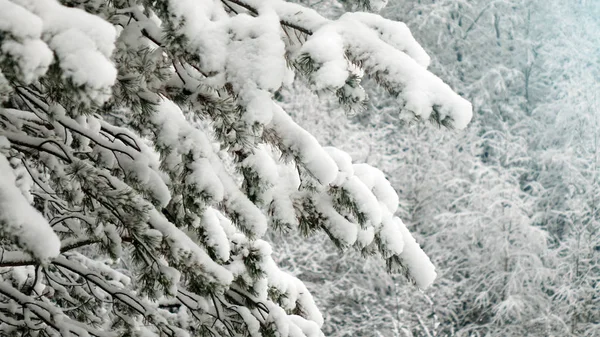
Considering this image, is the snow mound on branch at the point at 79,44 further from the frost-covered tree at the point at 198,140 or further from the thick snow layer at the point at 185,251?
the thick snow layer at the point at 185,251

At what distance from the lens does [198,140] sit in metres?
1.17

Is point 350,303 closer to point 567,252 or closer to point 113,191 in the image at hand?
point 567,252

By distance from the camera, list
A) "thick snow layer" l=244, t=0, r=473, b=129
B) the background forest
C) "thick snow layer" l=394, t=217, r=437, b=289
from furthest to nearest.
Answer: the background forest → "thick snow layer" l=394, t=217, r=437, b=289 → "thick snow layer" l=244, t=0, r=473, b=129

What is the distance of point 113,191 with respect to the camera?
1.18 m

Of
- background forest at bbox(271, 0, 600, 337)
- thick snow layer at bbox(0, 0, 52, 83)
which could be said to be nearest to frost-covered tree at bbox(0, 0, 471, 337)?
thick snow layer at bbox(0, 0, 52, 83)

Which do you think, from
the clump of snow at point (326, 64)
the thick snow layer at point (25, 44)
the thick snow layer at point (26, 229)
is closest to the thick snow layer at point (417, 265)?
the clump of snow at point (326, 64)

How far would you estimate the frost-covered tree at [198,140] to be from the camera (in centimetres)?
84

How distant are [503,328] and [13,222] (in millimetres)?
6766

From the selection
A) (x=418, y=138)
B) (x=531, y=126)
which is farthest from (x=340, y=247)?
(x=531, y=126)

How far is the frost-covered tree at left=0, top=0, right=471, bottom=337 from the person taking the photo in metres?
0.84

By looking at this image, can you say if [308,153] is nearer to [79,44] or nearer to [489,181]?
[79,44]

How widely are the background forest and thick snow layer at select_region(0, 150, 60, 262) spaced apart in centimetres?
519

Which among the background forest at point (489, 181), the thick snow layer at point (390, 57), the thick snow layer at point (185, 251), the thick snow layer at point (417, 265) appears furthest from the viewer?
the background forest at point (489, 181)

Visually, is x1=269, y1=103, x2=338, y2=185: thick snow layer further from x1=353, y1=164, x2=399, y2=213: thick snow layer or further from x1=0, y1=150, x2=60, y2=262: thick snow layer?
x1=0, y1=150, x2=60, y2=262: thick snow layer
